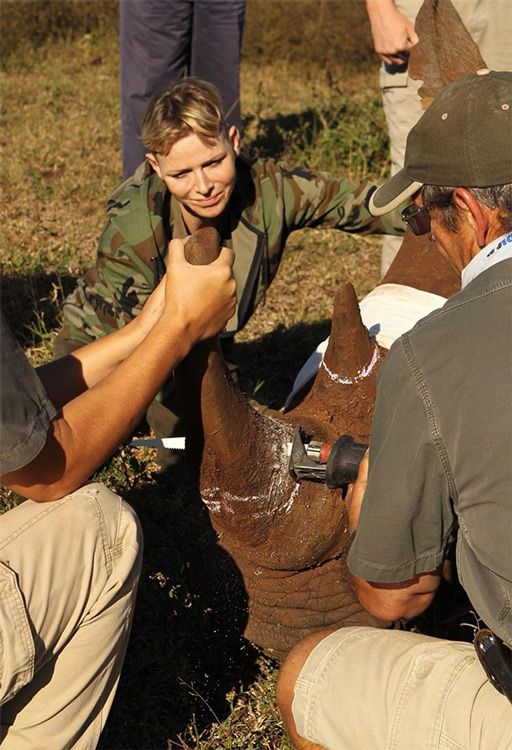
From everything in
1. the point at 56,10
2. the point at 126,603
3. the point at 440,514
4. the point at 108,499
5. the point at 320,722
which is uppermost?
the point at 440,514

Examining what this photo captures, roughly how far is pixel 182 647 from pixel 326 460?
3.29 ft

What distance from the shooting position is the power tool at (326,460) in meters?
2.64

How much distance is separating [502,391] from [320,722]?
1022 millimetres

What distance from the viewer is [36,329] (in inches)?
204

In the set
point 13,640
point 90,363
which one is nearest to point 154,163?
point 90,363

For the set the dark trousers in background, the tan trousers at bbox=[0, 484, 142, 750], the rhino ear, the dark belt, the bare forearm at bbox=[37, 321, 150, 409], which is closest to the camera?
the dark belt

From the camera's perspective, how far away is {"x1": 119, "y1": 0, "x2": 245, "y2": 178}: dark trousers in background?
6250mm

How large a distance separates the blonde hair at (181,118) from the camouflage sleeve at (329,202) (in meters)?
0.40

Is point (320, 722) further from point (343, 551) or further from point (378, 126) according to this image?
point (378, 126)

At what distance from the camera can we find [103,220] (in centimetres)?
652

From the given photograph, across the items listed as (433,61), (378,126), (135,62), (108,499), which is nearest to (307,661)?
(108,499)

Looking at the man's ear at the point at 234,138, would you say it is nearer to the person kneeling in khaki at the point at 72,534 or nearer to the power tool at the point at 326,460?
the person kneeling in khaki at the point at 72,534

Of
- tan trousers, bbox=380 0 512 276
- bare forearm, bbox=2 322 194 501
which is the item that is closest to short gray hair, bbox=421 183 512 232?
bare forearm, bbox=2 322 194 501

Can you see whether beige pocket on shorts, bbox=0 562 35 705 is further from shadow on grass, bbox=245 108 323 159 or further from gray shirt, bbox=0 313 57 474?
shadow on grass, bbox=245 108 323 159
